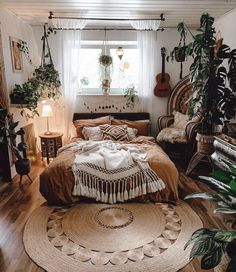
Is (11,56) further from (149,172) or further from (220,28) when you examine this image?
(220,28)

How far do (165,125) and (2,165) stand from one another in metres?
2.68

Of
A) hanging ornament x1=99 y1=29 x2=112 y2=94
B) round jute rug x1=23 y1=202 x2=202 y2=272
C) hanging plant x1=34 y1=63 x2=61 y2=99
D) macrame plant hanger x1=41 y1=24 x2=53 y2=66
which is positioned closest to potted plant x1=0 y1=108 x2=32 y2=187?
round jute rug x1=23 y1=202 x2=202 y2=272

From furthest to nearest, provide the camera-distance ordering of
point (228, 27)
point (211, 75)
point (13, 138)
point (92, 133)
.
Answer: point (92, 133) < point (228, 27) < point (13, 138) < point (211, 75)

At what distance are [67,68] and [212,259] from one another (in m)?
3.81

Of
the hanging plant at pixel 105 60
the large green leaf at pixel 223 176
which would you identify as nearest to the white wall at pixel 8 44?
the hanging plant at pixel 105 60

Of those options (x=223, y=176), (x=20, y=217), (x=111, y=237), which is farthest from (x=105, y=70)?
(x=223, y=176)

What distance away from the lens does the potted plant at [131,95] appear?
4.39 meters

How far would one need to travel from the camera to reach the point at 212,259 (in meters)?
0.95

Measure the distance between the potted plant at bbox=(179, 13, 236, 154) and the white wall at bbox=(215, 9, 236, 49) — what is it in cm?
52

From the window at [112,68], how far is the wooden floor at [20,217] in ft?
6.36

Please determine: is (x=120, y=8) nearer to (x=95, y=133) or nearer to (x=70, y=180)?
(x=95, y=133)

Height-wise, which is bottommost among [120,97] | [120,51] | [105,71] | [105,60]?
[120,97]

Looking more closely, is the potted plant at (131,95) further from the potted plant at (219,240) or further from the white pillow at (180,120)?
the potted plant at (219,240)

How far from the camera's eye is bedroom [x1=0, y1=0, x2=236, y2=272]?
6.39 feet
